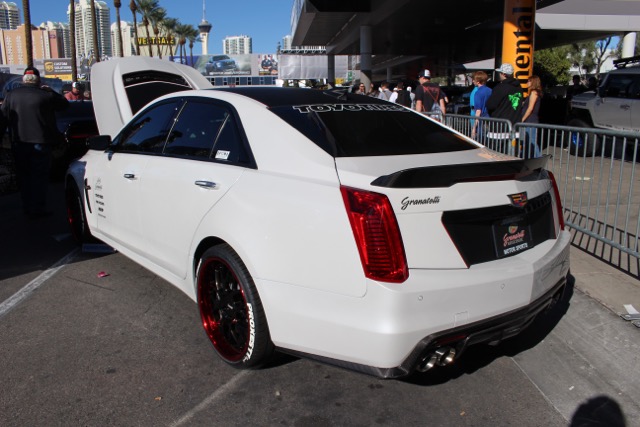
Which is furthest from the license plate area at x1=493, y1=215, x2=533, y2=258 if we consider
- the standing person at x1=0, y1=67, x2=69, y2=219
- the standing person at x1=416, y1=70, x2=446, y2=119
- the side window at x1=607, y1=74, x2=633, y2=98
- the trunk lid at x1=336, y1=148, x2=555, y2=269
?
the side window at x1=607, y1=74, x2=633, y2=98

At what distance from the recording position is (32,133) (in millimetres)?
7266

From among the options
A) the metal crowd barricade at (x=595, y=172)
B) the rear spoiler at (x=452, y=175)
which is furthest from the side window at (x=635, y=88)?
the rear spoiler at (x=452, y=175)

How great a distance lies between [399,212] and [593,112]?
38.7 ft

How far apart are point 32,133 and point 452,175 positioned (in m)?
6.39

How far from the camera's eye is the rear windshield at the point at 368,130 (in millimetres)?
3217

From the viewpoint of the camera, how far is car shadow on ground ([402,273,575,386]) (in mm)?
3338

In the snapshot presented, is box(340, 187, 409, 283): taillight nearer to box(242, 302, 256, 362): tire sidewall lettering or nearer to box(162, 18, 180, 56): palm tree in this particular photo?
box(242, 302, 256, 362): tire sidewall lettering

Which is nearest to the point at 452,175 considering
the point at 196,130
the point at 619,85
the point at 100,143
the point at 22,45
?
the point at 196,130

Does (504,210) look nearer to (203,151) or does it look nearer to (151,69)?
(203,151)

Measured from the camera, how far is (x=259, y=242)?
2.95 metres

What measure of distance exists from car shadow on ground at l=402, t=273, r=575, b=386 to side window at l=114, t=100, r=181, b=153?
8.23 feet

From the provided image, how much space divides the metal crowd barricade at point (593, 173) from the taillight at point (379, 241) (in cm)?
271

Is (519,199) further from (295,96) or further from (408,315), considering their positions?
(295,96)

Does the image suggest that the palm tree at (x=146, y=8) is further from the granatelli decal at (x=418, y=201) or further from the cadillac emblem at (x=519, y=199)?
the granatelli decal at (x=418, y=201)
